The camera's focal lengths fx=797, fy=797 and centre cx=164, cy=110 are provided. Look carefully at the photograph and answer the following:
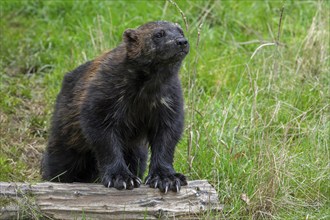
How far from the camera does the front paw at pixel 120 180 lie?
5516 millimetres

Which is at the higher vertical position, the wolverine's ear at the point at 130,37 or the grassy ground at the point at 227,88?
the wolverine's ear at the point at 130,37

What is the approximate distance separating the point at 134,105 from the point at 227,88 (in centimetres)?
254

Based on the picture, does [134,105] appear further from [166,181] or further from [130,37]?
[166,181]

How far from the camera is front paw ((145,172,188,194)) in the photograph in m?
5.53

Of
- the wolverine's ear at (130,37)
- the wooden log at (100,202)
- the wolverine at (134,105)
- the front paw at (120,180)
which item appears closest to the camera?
the wooden log at (100,202)

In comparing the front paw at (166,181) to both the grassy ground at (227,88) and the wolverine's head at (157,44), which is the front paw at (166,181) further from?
the wolverine's head at (157,44)

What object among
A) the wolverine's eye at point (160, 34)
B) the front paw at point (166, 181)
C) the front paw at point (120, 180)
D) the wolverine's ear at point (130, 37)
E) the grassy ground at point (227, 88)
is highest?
the wolverine's eye at point (160, 34)

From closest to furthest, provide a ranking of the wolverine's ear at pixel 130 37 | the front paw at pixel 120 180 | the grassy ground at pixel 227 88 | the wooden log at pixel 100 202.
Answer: the wooden log at pixel 100 202 → the front paw at pixel 120 180 → the wolverine's ear at pixel 130 37 → the grassy ground at pixel 227 88

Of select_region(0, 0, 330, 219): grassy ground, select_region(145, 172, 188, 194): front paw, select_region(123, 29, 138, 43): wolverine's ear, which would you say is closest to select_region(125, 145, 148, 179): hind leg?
select_region(0, 0, 330, 219): grassy ground

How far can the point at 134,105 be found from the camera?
589 cm

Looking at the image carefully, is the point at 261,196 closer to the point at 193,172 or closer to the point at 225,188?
the point at 225,188

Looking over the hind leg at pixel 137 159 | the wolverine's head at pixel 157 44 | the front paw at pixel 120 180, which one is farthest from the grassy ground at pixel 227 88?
the front paw at pixel 120 180

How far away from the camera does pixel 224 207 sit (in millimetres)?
5914

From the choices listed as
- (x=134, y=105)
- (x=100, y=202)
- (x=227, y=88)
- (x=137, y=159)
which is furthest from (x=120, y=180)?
(x=227, y=88)
